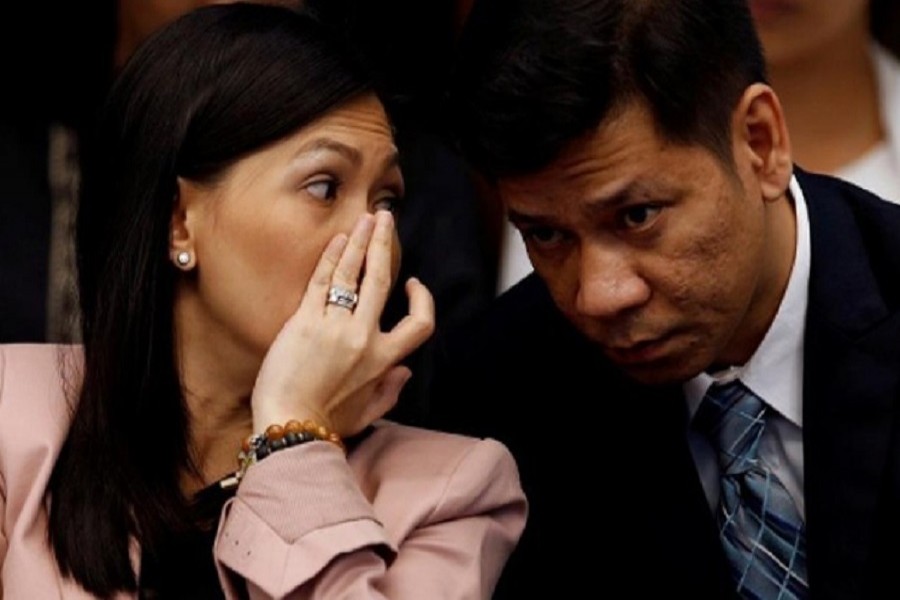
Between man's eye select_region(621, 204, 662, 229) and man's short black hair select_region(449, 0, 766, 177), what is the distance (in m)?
0.07

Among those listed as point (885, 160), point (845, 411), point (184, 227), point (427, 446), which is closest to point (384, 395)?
point (427, 446)

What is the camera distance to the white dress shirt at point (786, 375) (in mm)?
2523

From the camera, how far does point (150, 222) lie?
2.56 meters

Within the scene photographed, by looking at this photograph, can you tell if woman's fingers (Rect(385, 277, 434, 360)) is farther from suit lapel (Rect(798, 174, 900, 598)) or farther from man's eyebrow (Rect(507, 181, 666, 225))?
suit lapel (Rect(798, 174, 900, 598))

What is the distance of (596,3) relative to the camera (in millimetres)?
2348

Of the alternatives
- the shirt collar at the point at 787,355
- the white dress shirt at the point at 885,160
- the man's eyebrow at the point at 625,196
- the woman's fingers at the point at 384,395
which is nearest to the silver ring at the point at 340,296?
the woman's fingers at the point at 384,395

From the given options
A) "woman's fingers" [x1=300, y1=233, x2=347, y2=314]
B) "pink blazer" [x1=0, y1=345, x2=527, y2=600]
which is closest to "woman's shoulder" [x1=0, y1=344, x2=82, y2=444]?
"pink blazer" [x1=0, y1=345, x2=527, y2=600]

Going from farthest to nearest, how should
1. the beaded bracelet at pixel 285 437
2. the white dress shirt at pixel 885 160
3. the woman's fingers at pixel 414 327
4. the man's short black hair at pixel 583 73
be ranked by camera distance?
the white dress shirt at pixel 885 160, the woman's fingers at pixel 414 327, the beaded bracelet at pixel 285 437, the man's short black hair at pixel 583 73

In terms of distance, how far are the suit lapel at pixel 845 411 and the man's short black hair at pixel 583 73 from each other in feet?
0.72

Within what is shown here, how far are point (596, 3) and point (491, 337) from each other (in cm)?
54

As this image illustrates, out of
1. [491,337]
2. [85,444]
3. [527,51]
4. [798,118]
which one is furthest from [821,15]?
[85,444]

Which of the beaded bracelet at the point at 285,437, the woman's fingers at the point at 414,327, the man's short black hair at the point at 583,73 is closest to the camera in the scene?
the man's short black hair at the point at 583,73

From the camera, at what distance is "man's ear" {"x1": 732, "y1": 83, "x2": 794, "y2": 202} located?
2420mm

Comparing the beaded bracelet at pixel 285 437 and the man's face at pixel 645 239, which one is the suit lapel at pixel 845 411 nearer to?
the man's face at pixel 645 239
